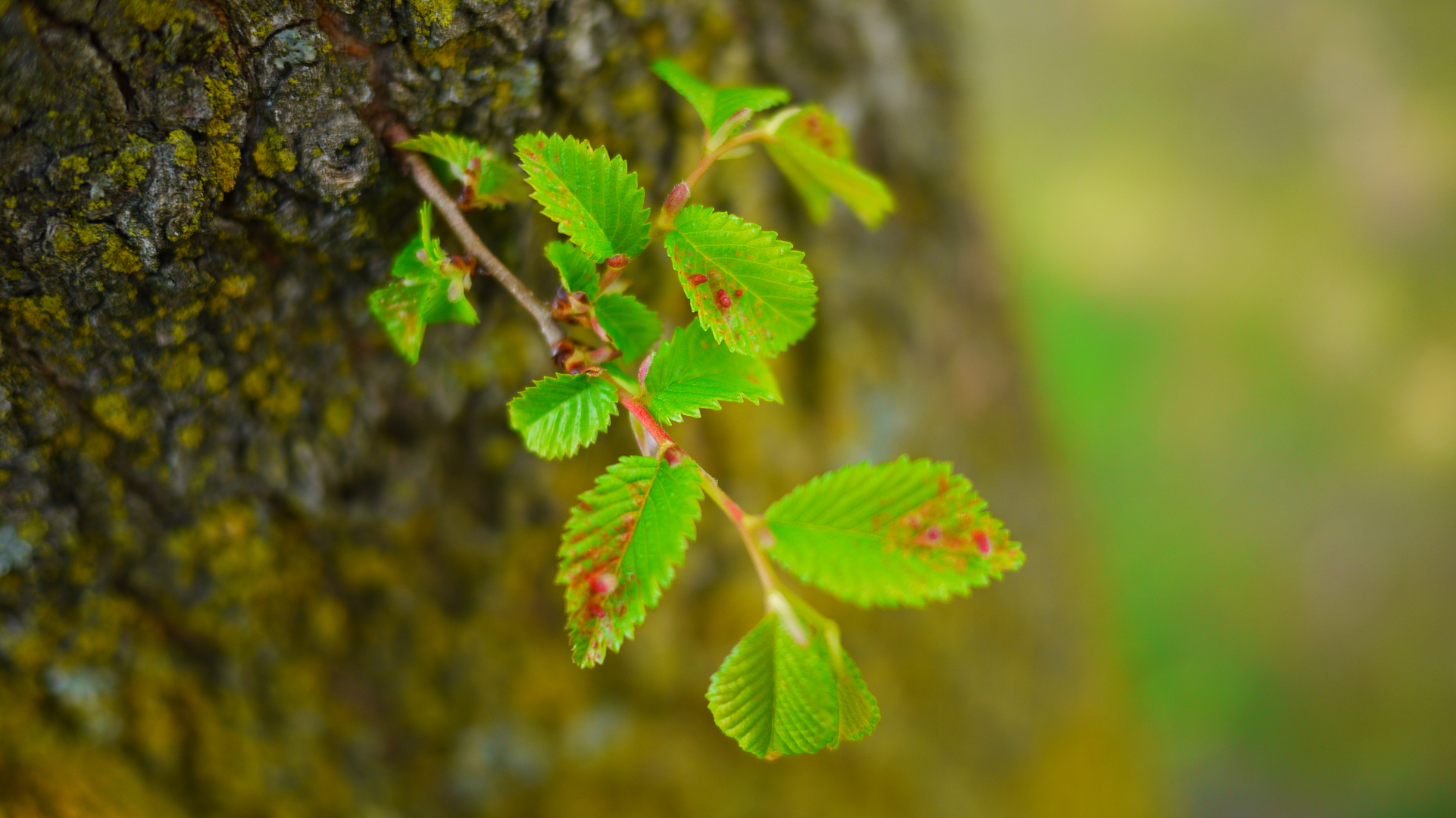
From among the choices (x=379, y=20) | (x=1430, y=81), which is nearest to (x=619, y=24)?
(x=379, y=20)

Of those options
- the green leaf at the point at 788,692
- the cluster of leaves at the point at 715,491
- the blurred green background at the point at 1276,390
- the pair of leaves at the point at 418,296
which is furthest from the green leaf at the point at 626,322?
the blurred green background at the point at 1276,390

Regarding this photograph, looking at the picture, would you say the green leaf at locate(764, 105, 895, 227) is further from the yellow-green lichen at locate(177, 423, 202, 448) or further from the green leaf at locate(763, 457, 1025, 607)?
the yellow-green lichen at locate(177, 423, 202, 448)

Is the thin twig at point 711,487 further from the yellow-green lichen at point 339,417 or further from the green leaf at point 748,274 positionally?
the yellow-green lichen at point 339,417

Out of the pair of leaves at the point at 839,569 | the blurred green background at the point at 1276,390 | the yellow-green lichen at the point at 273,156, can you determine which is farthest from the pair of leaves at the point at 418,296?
the blurred green background at the point at 1276,390

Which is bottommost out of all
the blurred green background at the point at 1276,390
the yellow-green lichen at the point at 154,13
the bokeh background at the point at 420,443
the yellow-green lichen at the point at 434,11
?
the blurred green background at the point at 1276,390

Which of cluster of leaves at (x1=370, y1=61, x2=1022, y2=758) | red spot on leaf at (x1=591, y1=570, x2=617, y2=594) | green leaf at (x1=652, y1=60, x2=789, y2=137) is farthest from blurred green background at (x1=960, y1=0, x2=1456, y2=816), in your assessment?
red spot on leaf at (x1=591, y1=570, x2=617, y2=594)

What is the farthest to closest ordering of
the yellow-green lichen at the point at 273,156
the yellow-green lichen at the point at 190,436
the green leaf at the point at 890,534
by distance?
the yellow-green lichen at the point at 190,436
the yellow-green lichen at the point at 273,156
the green leaf at the point at 890,534

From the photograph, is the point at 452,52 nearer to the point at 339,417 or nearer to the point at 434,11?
the point at 434,11

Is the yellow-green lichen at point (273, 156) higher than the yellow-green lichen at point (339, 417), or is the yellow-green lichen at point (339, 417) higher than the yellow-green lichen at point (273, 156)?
the yellow-green lichen at point (273, 156)

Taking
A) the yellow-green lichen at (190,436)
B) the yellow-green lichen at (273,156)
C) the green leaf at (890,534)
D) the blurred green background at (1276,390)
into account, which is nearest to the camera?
the green leaf at (890,534)

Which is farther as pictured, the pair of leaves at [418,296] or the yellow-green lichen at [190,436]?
the yellow-green lichen at [190,436]
